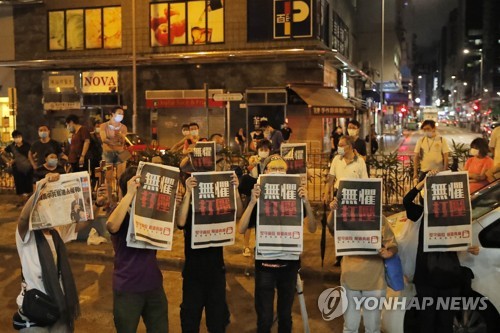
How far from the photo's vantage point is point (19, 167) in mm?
12898

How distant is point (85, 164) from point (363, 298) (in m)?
8.95

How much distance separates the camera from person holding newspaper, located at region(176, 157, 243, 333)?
4945mm

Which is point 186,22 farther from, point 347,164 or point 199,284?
point 199,284

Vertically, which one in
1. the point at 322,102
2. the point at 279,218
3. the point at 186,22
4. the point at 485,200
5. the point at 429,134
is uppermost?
the point at 186,22

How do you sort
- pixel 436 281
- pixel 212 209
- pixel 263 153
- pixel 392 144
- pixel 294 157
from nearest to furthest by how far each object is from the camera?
1. pixel 436 281
2. pixel 212 209
3. pixel 263 153
4. pixel 294 157
5. pixel 392 144

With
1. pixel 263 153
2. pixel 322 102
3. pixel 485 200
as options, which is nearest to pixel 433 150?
pixel 263 153

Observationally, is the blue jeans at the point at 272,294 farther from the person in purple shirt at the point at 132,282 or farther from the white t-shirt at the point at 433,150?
the white t-shirt at the point at 433,150

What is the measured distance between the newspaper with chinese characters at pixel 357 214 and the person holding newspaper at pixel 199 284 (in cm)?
114

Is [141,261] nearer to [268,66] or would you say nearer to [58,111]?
[268,66]

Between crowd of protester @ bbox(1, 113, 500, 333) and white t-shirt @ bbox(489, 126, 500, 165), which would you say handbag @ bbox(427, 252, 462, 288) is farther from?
white t-shirt @ bbox(489, 126, 500, 165)

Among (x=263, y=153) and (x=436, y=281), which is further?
(x=263, y=153)

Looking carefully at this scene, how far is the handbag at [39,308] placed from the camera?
4199mm

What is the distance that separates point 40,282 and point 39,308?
0.67ft

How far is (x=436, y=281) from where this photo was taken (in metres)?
4.88
